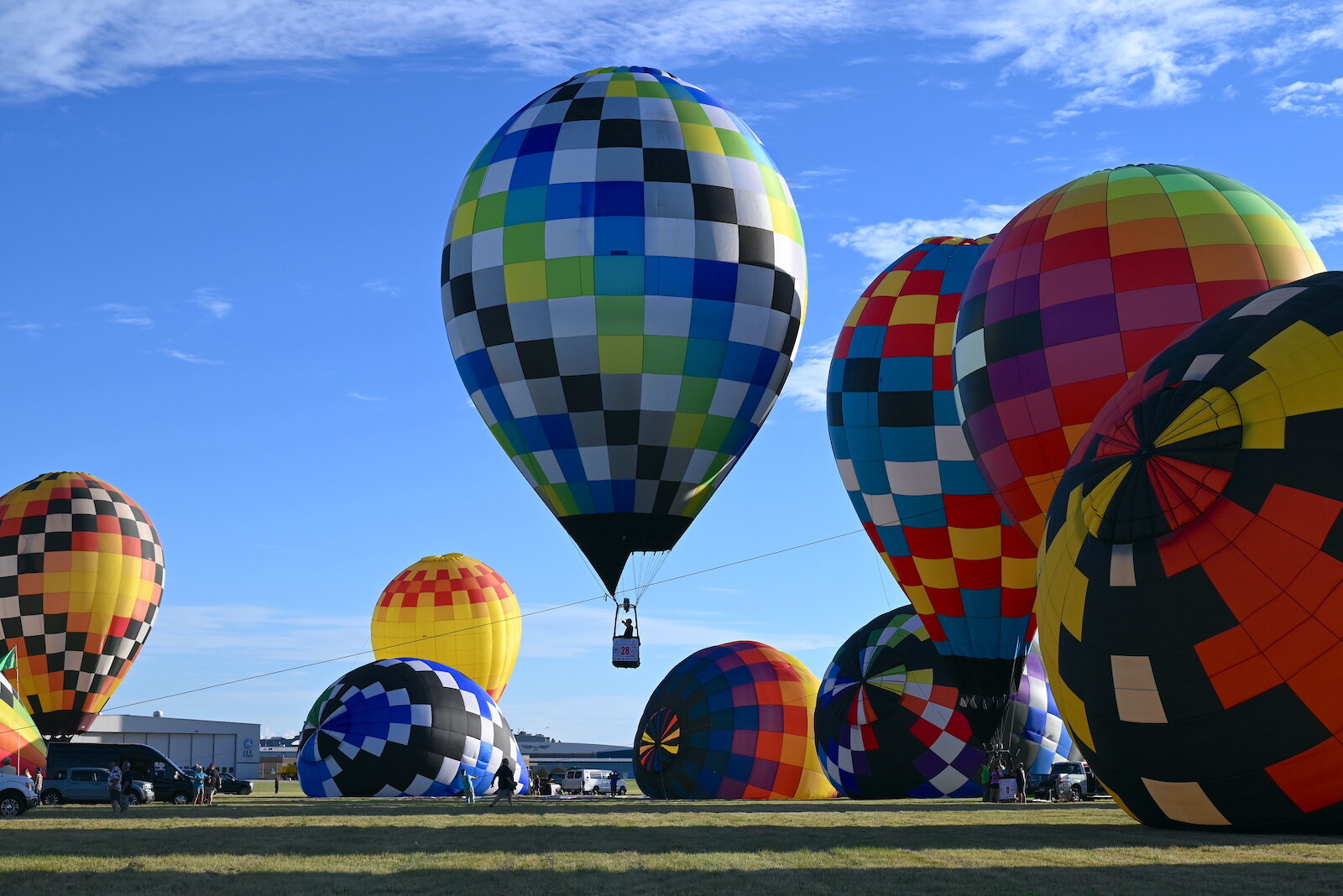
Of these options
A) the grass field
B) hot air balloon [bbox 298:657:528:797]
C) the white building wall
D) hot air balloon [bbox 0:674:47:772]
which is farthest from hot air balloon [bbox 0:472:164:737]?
the white building wall

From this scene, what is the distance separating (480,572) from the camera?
36.3 meters

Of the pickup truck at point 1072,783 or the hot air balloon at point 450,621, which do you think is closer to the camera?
the pickup truck at point 1072,783

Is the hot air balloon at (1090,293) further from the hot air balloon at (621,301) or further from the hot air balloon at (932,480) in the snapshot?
the hot air balloon at (621,301)

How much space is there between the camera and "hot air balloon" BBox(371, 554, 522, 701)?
34.8 metres

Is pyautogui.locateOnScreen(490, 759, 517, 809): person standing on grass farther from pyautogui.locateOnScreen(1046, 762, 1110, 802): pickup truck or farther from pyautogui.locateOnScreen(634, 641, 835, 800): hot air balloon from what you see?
pyautogui.locateOnScreen(1046, 762, 1110, 802): pickup truck

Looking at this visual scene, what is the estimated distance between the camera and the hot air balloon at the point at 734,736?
78.2ft

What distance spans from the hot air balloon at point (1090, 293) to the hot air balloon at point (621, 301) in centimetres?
340

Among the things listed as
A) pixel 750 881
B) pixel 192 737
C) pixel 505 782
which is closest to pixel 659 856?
pixel 750 881

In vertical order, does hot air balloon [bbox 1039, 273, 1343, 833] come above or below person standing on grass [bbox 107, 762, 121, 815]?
above

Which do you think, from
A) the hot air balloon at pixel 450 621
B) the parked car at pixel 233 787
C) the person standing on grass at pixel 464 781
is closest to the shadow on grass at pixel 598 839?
the person standing on grass at pixel 464 781

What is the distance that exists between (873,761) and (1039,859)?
11981 mm

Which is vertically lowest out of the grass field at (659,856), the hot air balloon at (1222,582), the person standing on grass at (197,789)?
the grass field at (659,856)

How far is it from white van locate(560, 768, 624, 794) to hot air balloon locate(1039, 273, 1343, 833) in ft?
91.2

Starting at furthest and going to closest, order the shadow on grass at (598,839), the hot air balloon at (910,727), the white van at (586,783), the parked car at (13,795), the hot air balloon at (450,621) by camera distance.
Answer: the white van at (586,783) → the hot air balloon at (450,621) → the hot air balloon at (910,727) → the parked car at (13,795) → the shadow on grass at (598,839)
